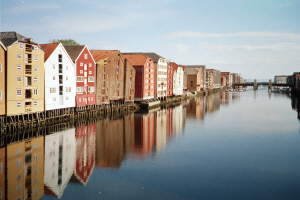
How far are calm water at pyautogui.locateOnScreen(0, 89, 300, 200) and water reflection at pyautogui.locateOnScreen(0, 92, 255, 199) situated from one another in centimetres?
6

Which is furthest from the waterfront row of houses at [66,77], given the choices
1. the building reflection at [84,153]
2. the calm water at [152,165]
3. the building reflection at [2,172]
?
the building reflection at [2,172]

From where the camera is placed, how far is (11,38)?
3691cm

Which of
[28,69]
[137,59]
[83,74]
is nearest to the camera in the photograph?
[28,69]

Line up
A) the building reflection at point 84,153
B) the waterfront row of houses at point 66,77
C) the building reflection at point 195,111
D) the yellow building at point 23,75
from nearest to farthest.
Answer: the building reflection at point 84,153, the yellow building at point 23,75, the waterfront row of houses at point 66,77, the building reflection at point 195,111

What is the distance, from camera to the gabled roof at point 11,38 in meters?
36.2

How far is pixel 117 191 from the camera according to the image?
63.3 feet

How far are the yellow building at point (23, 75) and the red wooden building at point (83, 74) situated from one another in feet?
30.4

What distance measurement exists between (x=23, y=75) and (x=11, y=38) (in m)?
5.14

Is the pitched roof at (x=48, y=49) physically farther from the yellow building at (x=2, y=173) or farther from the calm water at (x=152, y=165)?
the yellow building at (x=2, y=173)

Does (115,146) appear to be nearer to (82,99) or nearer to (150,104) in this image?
(82,99)

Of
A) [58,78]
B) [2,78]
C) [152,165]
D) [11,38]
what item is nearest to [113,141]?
[152,165]

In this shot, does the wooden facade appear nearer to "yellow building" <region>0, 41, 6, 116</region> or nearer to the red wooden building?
the red wooden building

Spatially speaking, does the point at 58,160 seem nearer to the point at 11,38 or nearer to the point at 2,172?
the point at 2,172

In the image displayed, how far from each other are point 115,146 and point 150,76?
151 ft
